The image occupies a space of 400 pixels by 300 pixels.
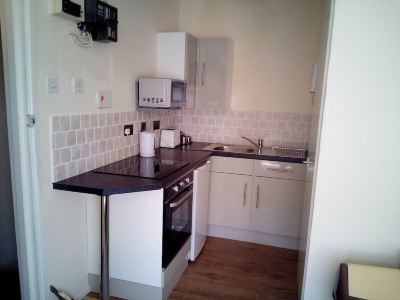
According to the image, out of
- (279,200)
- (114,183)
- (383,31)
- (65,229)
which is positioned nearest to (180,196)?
(114,183)

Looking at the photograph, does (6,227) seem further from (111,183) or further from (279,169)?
(279,169)

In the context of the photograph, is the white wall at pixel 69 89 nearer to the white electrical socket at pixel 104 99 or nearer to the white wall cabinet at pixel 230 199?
the white electrical socket at pixel 104 99

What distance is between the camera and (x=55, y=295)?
1.96 meters

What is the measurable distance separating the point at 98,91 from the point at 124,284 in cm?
139

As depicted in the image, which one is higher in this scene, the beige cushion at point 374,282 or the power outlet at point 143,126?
the power outlet at point 143,126

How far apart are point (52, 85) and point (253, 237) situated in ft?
7.88

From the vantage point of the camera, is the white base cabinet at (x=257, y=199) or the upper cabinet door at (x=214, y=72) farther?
the upper cabinet door at (x=214, y=72)

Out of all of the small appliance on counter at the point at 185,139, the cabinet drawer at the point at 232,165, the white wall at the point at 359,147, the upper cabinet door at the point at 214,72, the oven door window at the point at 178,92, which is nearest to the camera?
the white wall at the point at 359,147

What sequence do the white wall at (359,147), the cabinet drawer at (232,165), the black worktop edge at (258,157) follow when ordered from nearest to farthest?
the white wall at (359,147)
the black worktop edge at (258,157)
the cabinet drawer at (232,165)

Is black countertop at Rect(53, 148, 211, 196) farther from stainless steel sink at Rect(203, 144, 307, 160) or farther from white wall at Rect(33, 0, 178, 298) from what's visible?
stainless steel sink at Rect(203, 144, 307, 160)

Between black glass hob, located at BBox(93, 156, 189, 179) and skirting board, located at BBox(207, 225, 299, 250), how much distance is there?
115cm

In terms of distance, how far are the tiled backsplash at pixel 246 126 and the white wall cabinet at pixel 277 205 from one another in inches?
23.9

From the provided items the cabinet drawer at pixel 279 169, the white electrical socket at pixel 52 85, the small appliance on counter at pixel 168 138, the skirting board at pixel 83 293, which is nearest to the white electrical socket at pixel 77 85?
the white electrical socket at pixel 52 85

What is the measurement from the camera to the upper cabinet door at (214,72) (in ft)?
10.8
